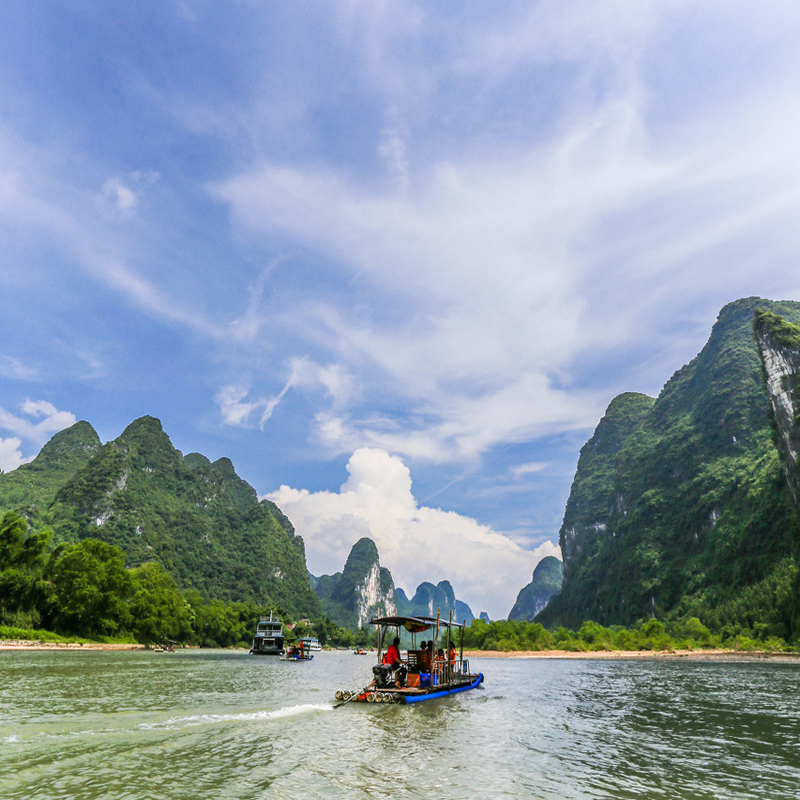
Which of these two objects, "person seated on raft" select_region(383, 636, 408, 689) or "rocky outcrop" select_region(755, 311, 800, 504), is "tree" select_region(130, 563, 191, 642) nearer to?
"person seated on raft" select_region(383, 636, 408, 689)

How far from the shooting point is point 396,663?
21.9 meters

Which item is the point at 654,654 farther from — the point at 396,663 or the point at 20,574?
the point at 20,574

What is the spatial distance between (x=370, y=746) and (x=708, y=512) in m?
144

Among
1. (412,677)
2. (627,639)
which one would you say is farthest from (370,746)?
(627,639)

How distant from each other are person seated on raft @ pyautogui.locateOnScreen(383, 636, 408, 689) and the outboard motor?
11.4 inches

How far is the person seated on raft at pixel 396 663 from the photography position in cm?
2134

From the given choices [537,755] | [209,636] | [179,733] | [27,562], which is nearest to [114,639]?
[27,562]

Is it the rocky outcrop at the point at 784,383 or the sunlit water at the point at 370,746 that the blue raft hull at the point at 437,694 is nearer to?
the sunlit water at the point at 370,746

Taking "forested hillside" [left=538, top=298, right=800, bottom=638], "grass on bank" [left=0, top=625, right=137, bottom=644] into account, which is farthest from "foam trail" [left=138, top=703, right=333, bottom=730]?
"forested hillside" [left=538, top=298, right=800, bottom=638]

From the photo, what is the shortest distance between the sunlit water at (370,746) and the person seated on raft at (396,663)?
1.13 metres

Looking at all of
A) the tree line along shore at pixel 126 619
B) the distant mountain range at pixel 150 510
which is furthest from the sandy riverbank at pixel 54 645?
the distant mountain range at pixel 150 510

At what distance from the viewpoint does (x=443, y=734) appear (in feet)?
50.2

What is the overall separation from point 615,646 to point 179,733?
3856 inches

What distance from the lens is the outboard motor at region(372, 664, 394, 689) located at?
20953 mm
